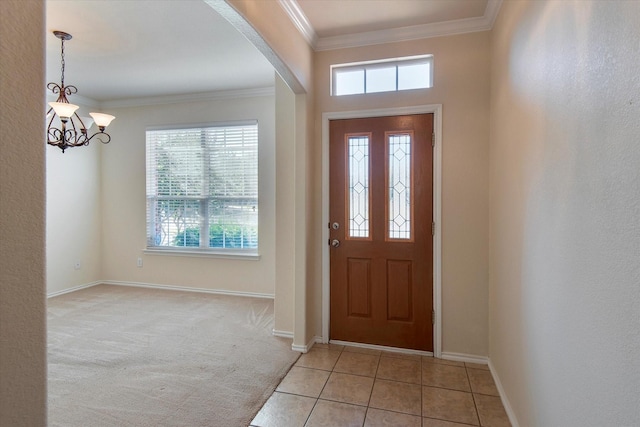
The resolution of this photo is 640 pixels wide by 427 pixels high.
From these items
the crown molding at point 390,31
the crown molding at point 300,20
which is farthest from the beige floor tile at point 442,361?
the crown molding at point 300,20

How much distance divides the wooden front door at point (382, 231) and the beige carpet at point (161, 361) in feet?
2.50

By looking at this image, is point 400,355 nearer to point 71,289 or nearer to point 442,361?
point 442,361

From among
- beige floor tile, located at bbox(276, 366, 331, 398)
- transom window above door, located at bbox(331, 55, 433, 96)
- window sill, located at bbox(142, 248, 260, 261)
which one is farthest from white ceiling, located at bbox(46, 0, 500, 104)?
beige floor tile, located at bbox(276, 366, 331, 398)

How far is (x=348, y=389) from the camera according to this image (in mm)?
2229

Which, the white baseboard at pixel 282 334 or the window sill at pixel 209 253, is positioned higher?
the window sill at pixel 209 253

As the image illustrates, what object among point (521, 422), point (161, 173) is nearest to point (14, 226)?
point (521, 422)

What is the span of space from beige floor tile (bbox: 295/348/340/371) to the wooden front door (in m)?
0.22

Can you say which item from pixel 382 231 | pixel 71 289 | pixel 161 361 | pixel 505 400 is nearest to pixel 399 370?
pixel 505 400

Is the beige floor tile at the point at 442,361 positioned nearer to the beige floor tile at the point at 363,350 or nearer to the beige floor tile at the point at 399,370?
the beige floor tile at the point at 399,370

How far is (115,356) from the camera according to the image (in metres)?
2.68

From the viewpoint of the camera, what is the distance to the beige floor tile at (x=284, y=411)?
189cm

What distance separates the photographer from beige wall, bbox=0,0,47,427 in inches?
28.0

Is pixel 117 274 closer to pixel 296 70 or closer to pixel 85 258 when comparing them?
pixel 85 258

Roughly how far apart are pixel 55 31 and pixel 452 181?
366cm
